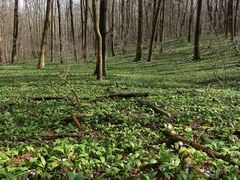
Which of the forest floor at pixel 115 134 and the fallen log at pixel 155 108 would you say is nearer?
the forest floor at pixel 115 134

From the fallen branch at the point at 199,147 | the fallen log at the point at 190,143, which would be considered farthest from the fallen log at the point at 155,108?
the fallen branch at the point at 199,147

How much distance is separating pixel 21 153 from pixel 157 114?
5.18 m

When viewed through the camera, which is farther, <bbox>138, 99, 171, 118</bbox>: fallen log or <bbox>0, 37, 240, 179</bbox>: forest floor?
<bbox>138, 99, 171, 118</bbox>: fallen log

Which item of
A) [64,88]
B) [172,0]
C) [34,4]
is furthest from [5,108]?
[34,4]

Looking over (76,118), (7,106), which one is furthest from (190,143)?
(7,106)

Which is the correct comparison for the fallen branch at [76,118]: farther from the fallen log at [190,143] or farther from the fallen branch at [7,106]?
the fallen branch at [7,106]

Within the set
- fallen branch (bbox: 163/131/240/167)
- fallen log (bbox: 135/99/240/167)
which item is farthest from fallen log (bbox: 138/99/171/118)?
fallen branch (bbox: 163/131/240/167)

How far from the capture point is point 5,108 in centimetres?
1176

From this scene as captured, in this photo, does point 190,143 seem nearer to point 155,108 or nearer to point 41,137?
point 41,137

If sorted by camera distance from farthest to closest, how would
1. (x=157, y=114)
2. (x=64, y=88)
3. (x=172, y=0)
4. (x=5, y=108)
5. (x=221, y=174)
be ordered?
(x=172, y=0) < (x=64, y=88) < (x=5, y=108) < (x=157, y=114) < (x=221, y=174)

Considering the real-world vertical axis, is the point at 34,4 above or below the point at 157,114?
above

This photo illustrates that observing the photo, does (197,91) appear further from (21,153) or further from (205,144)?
(21,153)

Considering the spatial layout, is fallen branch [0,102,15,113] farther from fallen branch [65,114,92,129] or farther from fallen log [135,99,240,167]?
fallen log [135,99,240,167]

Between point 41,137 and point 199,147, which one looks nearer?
point 199,147
